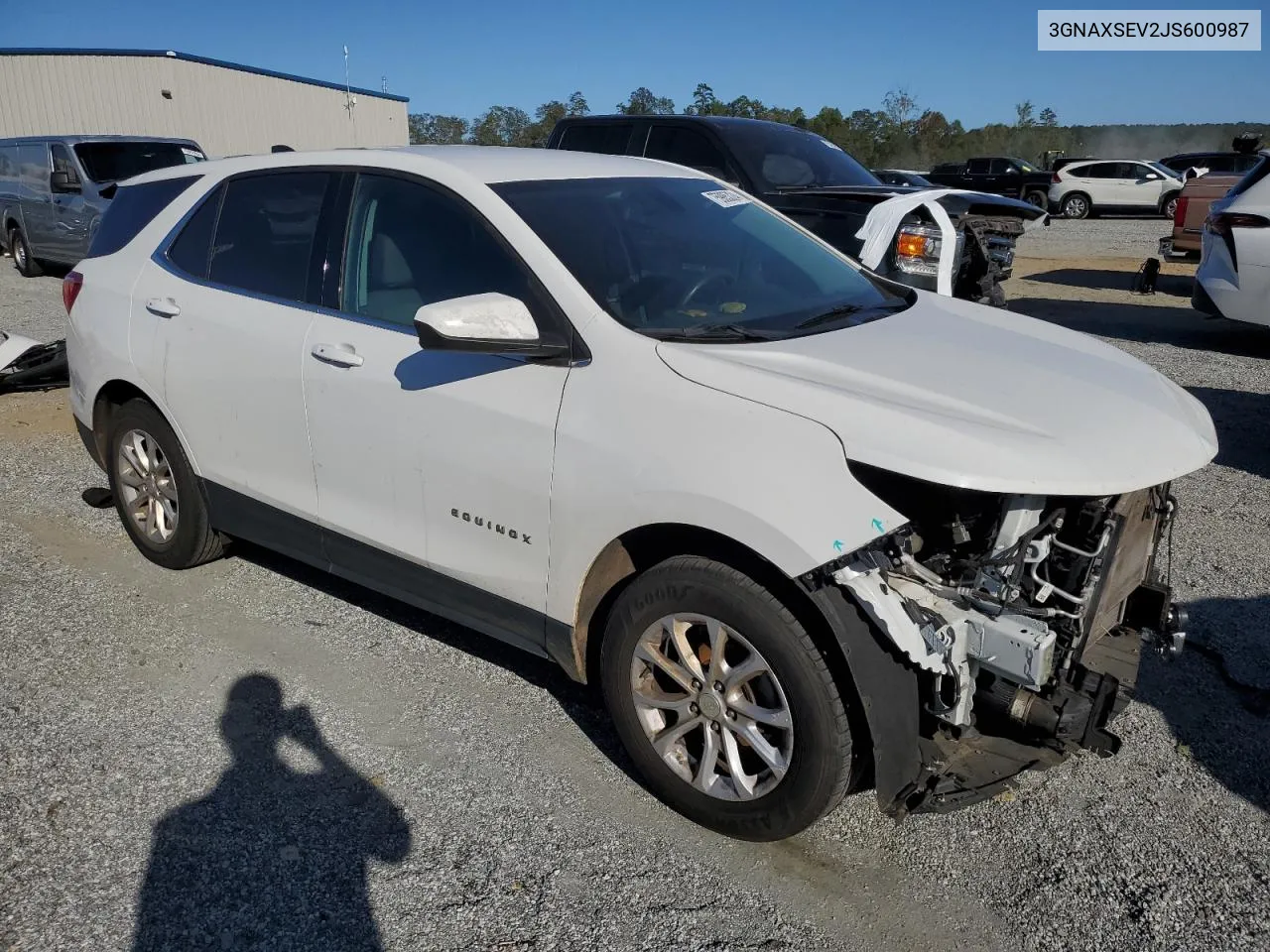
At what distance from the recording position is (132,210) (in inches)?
186

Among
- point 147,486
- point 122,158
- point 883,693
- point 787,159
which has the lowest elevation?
point 883,693

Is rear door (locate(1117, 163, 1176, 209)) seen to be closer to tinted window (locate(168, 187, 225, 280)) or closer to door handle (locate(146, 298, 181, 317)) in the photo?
tinted window (locate(168, 187, 225, 280))

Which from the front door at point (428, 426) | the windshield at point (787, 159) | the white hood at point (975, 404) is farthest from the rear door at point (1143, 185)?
the front door at point (428, 426)

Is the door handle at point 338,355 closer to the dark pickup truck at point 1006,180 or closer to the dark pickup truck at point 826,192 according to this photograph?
the dark pickup truck at point 826,192

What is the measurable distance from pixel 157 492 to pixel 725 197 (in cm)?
288

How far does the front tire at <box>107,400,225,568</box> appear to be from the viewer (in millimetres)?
4453

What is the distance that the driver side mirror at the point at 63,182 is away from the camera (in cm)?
1343

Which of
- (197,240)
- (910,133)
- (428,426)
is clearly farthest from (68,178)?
(910,133)

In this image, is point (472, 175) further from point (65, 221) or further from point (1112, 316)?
point (65, 221)

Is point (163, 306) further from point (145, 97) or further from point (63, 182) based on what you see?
point (145, 97)

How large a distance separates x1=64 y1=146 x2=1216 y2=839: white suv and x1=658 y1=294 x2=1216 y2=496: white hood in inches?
0.4

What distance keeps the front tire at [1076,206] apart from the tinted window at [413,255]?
29.5m

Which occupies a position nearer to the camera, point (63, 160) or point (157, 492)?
point (157, 492)

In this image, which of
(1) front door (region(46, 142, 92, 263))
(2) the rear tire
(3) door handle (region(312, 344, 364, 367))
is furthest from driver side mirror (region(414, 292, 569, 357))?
(2) the rear tire
